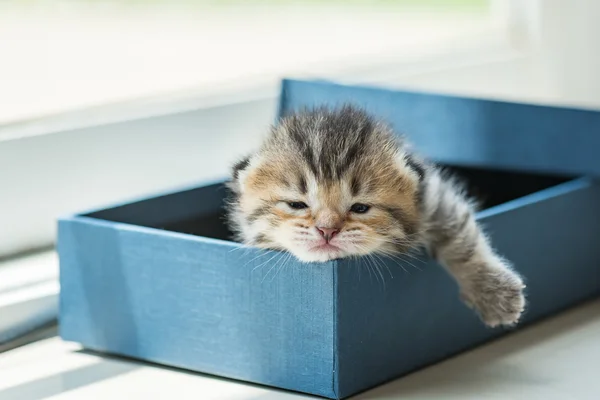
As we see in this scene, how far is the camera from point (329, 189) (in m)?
1.20

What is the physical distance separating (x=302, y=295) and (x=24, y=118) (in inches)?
21.0

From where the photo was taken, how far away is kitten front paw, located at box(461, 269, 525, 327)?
1.27 m

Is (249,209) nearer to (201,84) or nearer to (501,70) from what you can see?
(201,84)

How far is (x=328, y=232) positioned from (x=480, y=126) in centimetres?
44

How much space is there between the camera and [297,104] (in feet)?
5.25

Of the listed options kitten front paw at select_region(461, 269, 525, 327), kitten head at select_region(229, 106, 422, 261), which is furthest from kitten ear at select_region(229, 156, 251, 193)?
kitten front paw at select_region(461, 269, 525, 327)

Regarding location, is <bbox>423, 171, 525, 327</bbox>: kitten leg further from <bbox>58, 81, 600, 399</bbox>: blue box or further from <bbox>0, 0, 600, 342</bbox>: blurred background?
<bbox>0, 0, 600, 342</bbox>: blurred background

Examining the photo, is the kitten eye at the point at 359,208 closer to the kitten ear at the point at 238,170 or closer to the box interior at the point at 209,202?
the kitten ear at the point at 238,170

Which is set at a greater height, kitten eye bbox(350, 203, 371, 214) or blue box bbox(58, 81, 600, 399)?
kitten eye bbox(350, 203, 371, 214)

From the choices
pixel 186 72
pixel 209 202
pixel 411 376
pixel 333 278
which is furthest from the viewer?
pixel 186 72

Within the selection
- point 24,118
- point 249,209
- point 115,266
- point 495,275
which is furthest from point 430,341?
point 24,118

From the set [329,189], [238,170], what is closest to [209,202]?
[238,170]

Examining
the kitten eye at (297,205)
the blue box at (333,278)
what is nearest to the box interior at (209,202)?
the blue box at (333,278)

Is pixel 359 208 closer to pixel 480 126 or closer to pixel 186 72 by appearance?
pixel 480 126
